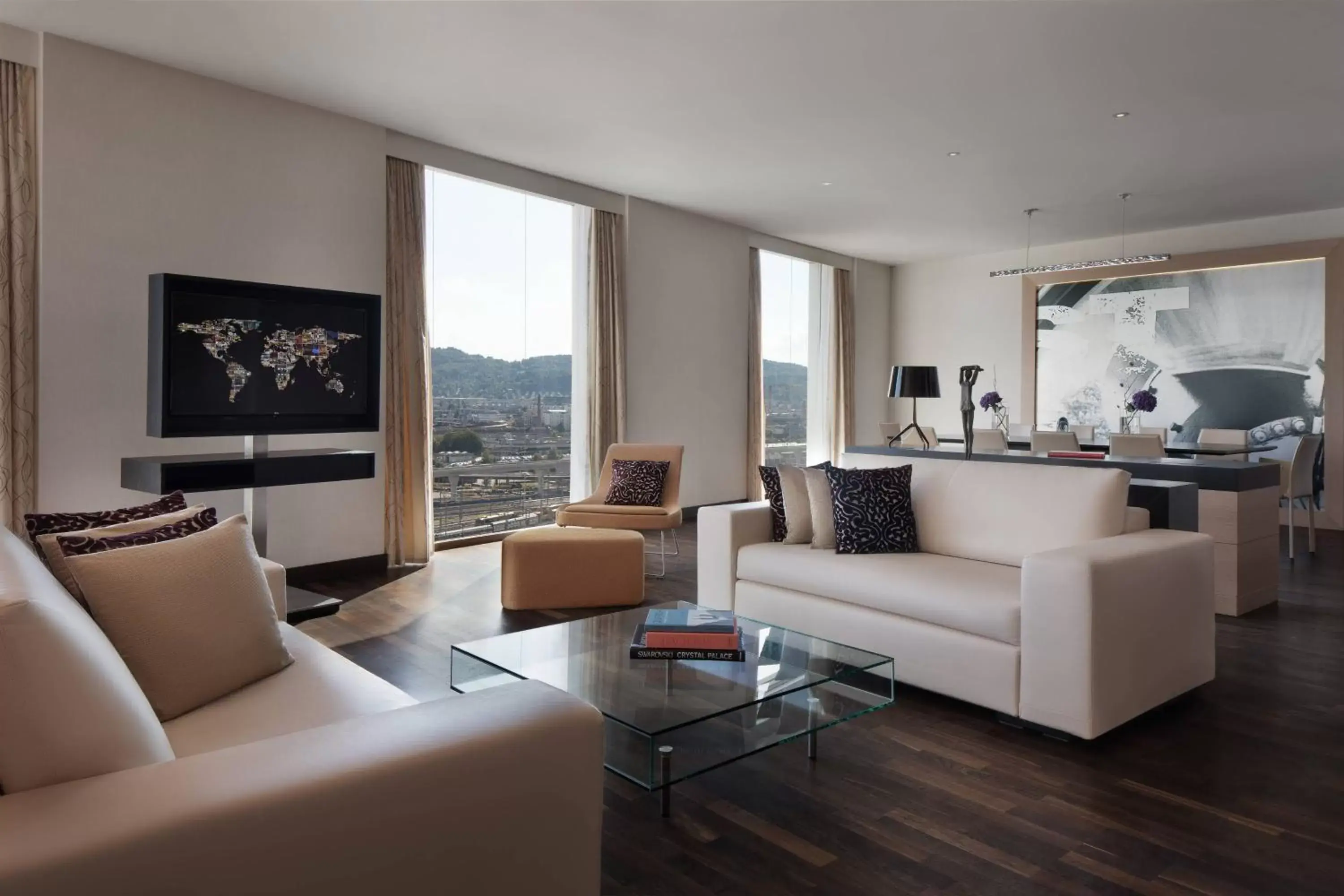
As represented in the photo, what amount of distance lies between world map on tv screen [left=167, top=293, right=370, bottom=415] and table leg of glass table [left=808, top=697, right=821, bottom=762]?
326 centimetres

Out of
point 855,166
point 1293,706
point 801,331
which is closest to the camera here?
point 1293,706

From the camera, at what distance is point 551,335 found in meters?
6.92

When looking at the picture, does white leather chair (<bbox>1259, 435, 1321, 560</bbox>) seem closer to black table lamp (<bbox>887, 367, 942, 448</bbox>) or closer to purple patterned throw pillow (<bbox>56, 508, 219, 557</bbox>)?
black table lamp (<bbox>887, 367, 942, 448</bbox>)

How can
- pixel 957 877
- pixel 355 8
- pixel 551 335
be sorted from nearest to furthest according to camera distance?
pixel 957 877 < pixel 355 8 < pixel 551 335

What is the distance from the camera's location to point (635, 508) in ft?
18.0

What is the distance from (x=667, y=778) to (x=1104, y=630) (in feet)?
5.01

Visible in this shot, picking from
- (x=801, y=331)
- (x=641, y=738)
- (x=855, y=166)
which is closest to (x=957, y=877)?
(x=641, y=738)

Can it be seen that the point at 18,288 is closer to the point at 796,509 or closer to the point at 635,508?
the point at 635,508

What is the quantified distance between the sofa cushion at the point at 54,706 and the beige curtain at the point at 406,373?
443cm

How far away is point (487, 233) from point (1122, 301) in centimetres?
653

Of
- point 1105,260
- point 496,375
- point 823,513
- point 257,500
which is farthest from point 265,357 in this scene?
point 1105,260

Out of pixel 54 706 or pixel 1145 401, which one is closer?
pixel 54 706

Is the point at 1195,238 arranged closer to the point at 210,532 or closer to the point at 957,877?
the point at 957,877

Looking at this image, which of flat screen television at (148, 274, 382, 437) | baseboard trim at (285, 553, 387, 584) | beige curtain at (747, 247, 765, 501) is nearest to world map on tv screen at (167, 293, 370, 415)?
flat screen television at (148, 274, 382, 437)
